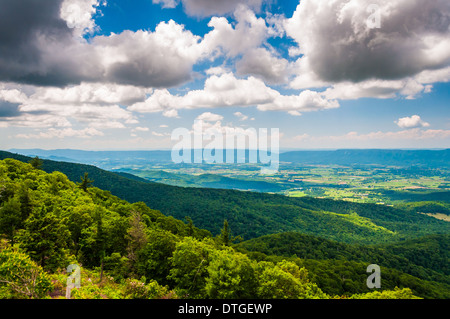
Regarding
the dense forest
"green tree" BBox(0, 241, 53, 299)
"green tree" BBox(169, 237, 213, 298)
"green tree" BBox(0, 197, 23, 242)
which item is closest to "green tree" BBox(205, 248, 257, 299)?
the dense forest

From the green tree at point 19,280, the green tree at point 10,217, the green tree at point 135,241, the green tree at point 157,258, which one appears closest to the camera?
the green tree at point 19,280

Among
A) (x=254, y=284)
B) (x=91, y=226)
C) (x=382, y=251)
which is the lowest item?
(x=382, y=251)

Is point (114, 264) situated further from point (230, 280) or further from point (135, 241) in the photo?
point (230, 280)

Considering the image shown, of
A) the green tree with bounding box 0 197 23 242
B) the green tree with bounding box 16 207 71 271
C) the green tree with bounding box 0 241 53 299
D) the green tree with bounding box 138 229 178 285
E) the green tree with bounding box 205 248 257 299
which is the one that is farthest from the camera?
the green tree with bounding box 138 229 178 285

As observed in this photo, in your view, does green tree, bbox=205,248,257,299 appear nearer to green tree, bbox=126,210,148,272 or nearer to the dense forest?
the dense forest

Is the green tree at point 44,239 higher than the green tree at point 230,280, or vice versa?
the green tree at point 44,239

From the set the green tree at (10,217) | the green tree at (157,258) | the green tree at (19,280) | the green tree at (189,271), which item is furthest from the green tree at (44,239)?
the green tree at (189,271)

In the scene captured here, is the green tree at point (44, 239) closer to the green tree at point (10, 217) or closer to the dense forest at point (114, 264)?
the dense forest at point (114, 264)
